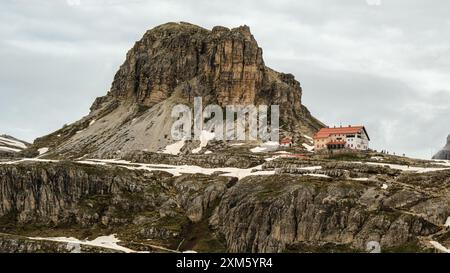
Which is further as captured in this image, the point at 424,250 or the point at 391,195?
the point at 391,195

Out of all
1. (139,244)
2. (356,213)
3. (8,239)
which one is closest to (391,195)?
(356,213)

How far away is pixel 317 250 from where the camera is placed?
18225 centimetres
